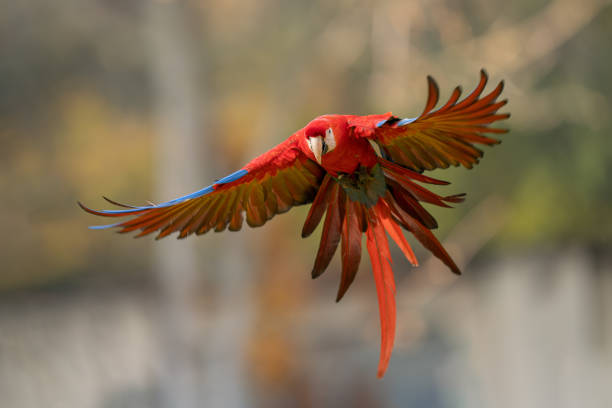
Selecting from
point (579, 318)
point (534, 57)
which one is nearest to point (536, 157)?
point (534, 57)

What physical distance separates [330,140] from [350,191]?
4 centimetres

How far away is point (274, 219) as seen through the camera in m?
1.73

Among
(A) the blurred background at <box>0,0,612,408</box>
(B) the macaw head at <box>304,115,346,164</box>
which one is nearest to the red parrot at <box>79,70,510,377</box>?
(B) the macaw head at <box>304,115,346,164</box>

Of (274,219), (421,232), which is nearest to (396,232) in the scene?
(421,232)

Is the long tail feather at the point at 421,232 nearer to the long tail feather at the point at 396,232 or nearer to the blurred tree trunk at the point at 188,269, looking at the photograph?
the long tail feather at the point at 396,232

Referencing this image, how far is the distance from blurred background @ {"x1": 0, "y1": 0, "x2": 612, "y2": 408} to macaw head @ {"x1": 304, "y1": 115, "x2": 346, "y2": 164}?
1.29 meters

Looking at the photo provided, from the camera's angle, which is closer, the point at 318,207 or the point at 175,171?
the point at 318,207

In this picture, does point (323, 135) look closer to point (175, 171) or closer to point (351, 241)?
point (351, 241)

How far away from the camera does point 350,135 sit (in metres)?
0.35

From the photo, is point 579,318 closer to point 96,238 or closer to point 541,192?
point 541,192

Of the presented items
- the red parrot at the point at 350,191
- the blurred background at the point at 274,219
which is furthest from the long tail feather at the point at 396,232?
the blurred background at the point at 274,219

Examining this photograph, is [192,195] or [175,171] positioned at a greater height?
→ [175,171]

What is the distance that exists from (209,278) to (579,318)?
3.91ft

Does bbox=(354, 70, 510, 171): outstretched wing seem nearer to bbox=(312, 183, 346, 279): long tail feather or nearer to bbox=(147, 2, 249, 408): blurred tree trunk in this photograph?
bbox=(312, 183, 346, 279): long tail feather
